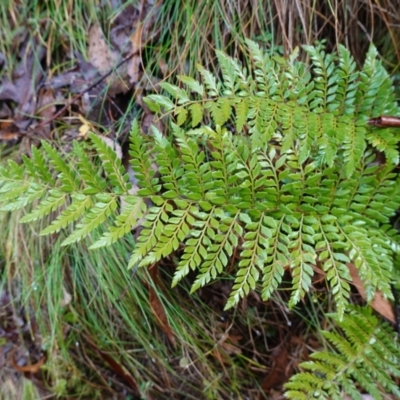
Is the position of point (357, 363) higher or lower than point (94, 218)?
lower

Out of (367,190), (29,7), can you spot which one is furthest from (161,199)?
(29,7)

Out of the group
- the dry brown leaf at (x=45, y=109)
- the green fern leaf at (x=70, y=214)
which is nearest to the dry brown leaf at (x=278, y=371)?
the green fern leaf at (x=70, y=214)

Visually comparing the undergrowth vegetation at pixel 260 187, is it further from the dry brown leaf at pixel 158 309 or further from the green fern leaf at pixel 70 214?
the dry brown leaf at pixel 158 309

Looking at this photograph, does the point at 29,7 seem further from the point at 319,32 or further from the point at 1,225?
the point at 319,32

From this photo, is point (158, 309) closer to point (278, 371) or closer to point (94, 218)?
point (278, 371)

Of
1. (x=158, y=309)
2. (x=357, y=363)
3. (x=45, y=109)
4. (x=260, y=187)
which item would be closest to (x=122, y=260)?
(x=158, y=309)

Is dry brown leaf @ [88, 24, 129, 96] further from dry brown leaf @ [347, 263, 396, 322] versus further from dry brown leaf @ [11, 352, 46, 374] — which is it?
dry brown leaf @ [11, 352, 46, 374]
